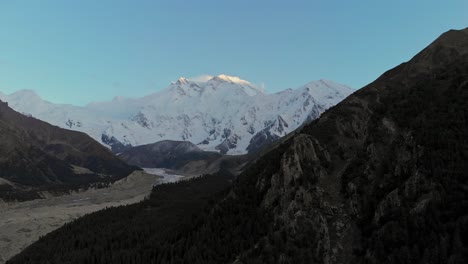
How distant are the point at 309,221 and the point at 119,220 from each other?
88592 mm

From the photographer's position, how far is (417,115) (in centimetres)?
9556

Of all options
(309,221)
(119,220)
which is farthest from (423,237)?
(119,220)

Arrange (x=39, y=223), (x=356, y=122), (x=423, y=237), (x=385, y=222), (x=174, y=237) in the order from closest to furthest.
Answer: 1. (x=423, y=237)
2. (x=385, y=222)
3. (x=174, y=237)
4. (x=356, y=122)
5. (x=39, y=223)

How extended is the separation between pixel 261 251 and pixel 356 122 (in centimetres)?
4881

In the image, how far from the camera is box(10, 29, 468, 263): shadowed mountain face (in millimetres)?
68750

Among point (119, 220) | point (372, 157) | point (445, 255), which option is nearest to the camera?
point (445, 255)

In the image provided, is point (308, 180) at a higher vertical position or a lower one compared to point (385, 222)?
higher

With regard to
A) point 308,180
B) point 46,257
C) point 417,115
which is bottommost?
point 46,257

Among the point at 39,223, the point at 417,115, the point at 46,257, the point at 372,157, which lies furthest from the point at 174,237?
the point at 39,223

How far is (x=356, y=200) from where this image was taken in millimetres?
83875

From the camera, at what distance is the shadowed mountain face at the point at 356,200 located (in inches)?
2707

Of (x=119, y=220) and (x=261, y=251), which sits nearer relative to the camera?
(x=261, y=251)

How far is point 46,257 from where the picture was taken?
122 metres

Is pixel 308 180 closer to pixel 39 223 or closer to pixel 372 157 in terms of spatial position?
pixel 372 157
